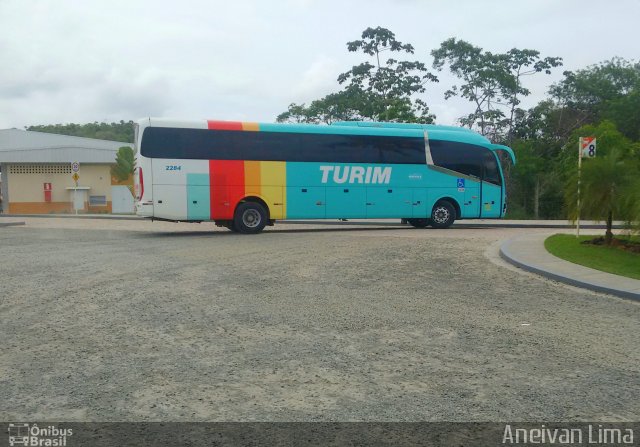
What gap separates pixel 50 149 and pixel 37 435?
51.6 m

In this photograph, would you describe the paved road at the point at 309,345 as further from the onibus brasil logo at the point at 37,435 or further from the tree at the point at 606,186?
the tree at the point at 606,186

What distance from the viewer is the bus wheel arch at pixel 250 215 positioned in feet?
60.6

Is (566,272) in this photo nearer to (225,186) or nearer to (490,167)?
(225,186)

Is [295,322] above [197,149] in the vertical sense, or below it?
below

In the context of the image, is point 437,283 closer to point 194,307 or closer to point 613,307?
point 613,307

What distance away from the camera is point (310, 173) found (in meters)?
19.5

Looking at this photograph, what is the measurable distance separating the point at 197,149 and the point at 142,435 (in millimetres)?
15123

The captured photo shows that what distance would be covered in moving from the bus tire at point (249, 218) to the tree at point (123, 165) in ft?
114

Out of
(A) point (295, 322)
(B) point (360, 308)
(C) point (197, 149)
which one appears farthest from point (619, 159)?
(C) point (197, 149)

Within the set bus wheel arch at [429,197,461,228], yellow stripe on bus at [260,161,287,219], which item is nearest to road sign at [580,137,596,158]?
bus wheel arch at [429,197,461,228]

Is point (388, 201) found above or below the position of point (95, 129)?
below

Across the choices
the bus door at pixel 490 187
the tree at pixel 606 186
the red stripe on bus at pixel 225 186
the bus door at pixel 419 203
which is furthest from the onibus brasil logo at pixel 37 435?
the bus door at pixel 490 187

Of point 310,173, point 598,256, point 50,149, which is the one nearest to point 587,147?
point 598,256

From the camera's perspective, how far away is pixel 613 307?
738 centimetres
